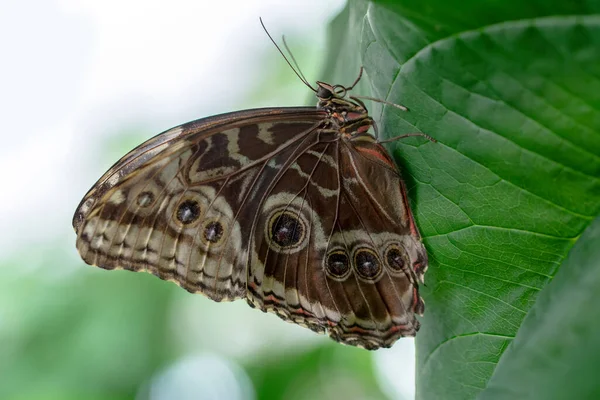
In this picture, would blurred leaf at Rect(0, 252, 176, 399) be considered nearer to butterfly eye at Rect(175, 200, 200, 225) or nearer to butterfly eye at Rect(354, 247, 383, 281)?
butterfly eye at Rect(175, 200, 200, 225)

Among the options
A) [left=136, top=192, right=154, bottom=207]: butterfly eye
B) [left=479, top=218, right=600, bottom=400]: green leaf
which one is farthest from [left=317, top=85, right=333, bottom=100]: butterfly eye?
[left=479, top=218, right=600, bottom=400]: green leaf

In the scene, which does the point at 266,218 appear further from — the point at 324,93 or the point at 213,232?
the point at 324,93

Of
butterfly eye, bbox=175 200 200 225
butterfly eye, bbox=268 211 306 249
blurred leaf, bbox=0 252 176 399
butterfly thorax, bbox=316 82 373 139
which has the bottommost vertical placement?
blurred leaf, bbox=0 252 176 399

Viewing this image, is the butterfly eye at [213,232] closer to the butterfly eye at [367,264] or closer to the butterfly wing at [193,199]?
the butterfly wing at [193,199]

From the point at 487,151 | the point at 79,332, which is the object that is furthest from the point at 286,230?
the point at 79,332

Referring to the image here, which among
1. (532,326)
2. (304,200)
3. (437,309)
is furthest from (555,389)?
(304,200)

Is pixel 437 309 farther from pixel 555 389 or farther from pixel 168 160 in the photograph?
pixel 168 160

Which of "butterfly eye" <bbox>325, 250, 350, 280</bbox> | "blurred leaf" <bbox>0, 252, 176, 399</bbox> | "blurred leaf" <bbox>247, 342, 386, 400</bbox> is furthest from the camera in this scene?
"blurred leaf" <bbox>0, 252, 176, 399</bbox>
